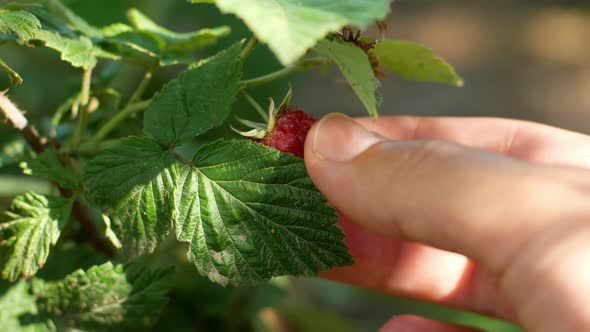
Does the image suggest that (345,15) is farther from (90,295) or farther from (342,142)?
(90,295)

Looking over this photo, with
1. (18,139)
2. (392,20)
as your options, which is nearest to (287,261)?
(18,139)

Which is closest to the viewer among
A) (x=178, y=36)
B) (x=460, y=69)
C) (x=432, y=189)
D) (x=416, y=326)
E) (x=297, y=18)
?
(x=297, y=18)

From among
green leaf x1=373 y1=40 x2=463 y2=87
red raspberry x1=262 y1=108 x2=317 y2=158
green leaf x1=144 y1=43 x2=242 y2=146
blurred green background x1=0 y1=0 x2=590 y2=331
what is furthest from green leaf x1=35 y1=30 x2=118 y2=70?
blurred green background x1=0 y1=0 x2=590 y2=331

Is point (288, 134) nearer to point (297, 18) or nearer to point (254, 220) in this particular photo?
point (254, 220)

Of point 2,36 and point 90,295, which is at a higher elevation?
point 2,36

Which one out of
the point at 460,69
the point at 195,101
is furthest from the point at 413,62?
the point at 460,69
